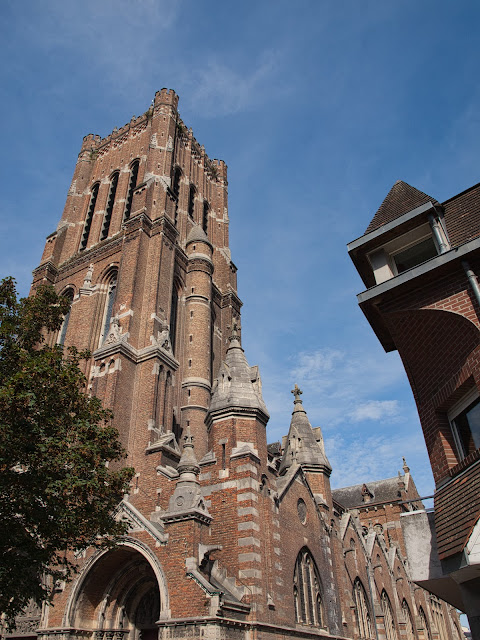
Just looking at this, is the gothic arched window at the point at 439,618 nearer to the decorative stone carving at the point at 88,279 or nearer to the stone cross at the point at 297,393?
the stone cross at the point at 297,393

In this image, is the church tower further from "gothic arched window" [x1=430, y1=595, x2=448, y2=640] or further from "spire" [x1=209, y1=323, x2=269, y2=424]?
"gothic arched window" [x1=430, y1=595, x2=448, y2=640]

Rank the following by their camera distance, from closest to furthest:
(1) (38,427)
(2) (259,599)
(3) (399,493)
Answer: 1. (1) (38,427)
2. (2) (259,599)
3. (3) (399,493)

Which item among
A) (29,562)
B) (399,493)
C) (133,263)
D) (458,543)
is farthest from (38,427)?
(399,493)

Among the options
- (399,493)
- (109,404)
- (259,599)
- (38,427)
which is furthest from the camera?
(399,493)

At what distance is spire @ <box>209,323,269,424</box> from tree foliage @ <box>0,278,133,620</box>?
621 centimetres

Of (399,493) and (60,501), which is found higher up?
(399,493)

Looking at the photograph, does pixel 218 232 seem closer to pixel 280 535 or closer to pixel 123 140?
pixel 123 140

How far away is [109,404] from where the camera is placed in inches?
857

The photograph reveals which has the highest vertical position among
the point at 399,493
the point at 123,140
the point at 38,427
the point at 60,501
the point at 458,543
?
the point at 123,140

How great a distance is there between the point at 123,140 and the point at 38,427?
110ft

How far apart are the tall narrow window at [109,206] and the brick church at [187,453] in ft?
0.38

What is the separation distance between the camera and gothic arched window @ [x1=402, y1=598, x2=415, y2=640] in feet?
105

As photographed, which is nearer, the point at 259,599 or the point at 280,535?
the point at 259,599

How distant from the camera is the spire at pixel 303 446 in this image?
2434 cm
